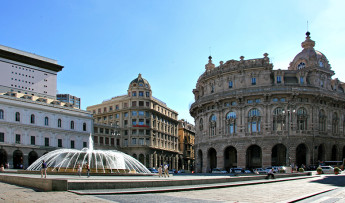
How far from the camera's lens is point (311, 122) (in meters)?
61.9

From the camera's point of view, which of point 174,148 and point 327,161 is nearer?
point 327,161

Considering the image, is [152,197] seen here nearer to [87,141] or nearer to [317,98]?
[317,98]

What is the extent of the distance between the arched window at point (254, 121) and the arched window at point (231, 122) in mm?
2803

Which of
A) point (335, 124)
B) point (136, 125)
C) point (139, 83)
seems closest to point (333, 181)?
point (335, 124)

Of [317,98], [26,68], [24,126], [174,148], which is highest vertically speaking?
[26,68]

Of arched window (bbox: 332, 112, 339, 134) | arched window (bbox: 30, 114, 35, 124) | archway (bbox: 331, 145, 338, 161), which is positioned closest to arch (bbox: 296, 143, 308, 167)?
archway (bbox: 331, 145, 338, 161)

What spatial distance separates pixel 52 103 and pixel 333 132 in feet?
170

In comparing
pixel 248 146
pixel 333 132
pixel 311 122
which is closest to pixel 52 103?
pixel 248 146

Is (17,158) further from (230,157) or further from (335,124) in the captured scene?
(335,124)

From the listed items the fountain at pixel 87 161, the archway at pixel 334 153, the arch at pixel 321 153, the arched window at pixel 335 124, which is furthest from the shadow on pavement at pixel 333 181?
the arched window at pixel 335 124

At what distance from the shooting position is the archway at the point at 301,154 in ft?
206

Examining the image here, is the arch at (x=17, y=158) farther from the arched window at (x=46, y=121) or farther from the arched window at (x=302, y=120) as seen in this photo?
the arched window at (x=302, y=120)

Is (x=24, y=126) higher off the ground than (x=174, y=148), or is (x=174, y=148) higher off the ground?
(x=24, y=126)

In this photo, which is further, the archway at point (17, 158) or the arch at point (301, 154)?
the arch at point (301, 154)
